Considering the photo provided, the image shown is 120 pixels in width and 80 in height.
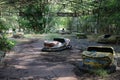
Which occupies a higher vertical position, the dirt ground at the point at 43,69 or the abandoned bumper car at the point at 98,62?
the abandoned bumper car at the point at 98,62

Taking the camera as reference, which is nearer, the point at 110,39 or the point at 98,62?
the point at 98,62

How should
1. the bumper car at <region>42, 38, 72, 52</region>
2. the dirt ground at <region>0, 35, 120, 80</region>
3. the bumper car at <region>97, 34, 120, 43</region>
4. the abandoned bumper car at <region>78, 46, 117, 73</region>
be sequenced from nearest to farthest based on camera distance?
the dirt ground at <region>0, 35, 120, 80</region> → the abandoned bumper car at <region>78, 46, 117, 73</region> → the bumper car at <region>42, 38, 72, 52</region> → the bumper car at <region>97, 34, 120, 43</region>

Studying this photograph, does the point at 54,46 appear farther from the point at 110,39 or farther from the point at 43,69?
the point at 110,39

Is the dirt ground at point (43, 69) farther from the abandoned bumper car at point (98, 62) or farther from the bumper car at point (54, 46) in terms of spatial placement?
Result: the bumper car at point (54, 46)

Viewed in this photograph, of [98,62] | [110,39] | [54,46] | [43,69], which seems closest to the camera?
[98,62]

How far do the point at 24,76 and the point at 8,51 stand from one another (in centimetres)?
630

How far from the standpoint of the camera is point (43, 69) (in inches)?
445

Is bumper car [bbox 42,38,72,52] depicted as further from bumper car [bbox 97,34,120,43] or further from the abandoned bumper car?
the abandoned bumper car

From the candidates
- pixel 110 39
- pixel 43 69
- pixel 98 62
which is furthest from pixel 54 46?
pixel 98 62

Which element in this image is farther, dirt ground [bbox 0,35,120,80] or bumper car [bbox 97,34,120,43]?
bumper car [bbox 97,34,120,43]

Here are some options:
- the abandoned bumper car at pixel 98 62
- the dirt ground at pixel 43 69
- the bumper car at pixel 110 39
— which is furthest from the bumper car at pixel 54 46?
the abandoned bumper car at pixel 98 62

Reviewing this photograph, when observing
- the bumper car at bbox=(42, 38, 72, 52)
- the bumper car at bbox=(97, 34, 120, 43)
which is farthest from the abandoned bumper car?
the bumper car at bbox=(97, 34, 120, 43)

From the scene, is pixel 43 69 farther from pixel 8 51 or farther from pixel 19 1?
pixel 8 51

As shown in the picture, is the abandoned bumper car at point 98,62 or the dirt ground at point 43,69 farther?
the abandoned bumper car at point 98,62
